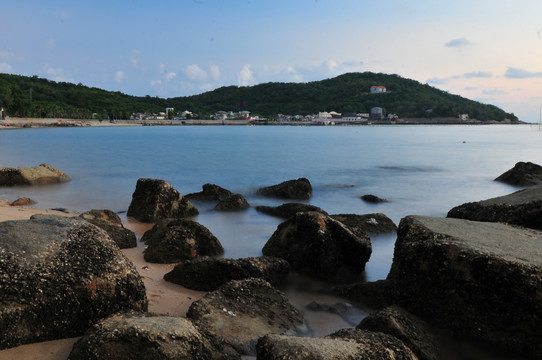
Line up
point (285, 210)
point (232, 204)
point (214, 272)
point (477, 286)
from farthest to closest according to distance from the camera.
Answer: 1. point (232, 204)
2. point (285, 210)
3. point (214, 272)
4. point (477, 286)

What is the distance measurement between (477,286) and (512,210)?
327cm

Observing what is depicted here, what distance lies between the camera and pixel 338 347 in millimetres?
3301

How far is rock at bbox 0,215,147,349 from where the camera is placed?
360 cm

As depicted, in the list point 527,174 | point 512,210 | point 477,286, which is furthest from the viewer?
point 527,174

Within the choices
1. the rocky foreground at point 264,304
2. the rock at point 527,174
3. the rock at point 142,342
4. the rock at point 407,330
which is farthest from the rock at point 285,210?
the rock at point 527,174

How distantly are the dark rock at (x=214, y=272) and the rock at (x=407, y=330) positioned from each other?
1.91 m

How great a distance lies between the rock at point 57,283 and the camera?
360 centimetres

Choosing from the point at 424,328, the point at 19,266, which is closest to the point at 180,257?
the point at 19,266

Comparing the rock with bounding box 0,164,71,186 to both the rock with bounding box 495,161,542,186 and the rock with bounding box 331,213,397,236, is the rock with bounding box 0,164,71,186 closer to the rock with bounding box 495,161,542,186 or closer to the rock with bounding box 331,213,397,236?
the rock with bounding box 331,213,397,236

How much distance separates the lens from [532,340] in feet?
13.0

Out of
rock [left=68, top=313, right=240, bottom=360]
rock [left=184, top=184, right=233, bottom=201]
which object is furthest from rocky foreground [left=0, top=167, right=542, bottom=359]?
rock [left=184, top=184, right=233, bottom=201]

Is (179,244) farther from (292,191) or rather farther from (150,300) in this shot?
(292,191)

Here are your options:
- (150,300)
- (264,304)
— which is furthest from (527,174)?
(150,300)

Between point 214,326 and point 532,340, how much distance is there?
9.69ft
